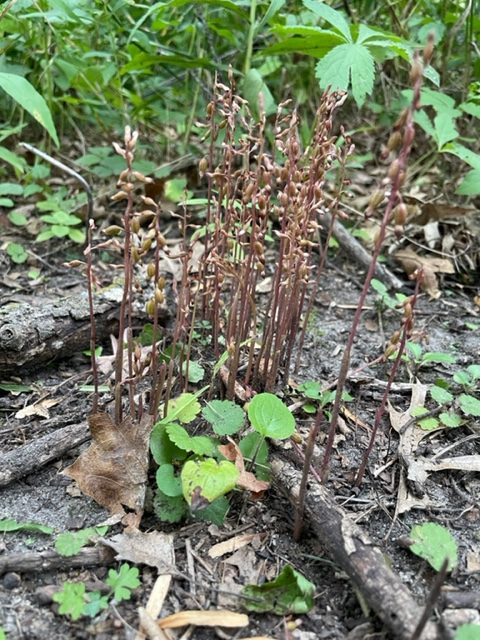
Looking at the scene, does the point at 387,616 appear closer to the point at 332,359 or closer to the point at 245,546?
the point at 245,546

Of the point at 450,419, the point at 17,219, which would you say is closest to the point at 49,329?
the point at 17,219

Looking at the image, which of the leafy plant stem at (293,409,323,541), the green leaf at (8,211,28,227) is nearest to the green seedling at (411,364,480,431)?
the leafy plant stem at (293,409,323,541)

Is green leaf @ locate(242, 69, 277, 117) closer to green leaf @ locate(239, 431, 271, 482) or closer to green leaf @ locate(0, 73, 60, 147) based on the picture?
green leaf @ locate(0, 73, 60, 147)

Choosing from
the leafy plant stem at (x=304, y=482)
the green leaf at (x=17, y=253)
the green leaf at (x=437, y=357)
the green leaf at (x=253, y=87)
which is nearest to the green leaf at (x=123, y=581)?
the leafy plant stem at (x=304, y=482)

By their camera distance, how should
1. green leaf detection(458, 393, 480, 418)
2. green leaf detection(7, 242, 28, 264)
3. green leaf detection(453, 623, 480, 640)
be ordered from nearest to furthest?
green leaf detection(453, 623, 480, 640), green leaf detection(458, 393, 480, 418), green leaf detection(7, 242, 28, 264)

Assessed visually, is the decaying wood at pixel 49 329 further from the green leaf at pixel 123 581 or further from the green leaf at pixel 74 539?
the green leaf at pixel 123 581
